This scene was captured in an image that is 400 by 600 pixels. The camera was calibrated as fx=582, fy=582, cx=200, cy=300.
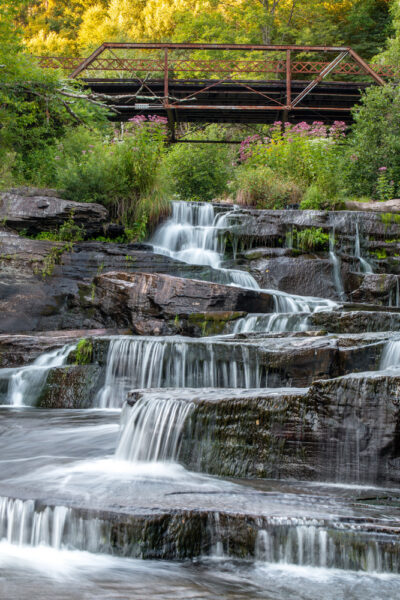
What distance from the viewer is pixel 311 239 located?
13109 millimetres

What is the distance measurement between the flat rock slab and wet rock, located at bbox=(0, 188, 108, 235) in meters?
2.89

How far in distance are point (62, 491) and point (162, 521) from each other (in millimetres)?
990

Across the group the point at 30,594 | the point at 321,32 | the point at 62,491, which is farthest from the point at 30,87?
the point at 321,32

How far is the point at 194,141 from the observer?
22.1 metres

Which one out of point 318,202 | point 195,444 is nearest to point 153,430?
point 195,444

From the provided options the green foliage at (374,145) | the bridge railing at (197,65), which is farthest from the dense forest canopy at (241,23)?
the green foliage at (374,145)

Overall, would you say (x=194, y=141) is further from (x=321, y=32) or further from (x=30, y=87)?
(x=321, y=32)

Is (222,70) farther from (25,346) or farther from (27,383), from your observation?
(27,383)

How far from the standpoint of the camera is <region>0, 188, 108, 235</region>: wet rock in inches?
509

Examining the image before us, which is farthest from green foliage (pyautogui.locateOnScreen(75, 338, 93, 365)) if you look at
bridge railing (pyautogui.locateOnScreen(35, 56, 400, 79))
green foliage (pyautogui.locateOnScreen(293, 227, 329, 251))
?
bridge railing (pyautogui.locateOnScreen(35, 56, 400, 79))

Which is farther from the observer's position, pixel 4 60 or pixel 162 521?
pixel 4 60

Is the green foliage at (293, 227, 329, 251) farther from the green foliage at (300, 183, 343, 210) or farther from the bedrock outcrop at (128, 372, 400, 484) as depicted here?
the bedrock outcrop at (128, 372, 400, 484)

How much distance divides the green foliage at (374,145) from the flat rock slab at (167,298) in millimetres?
8470

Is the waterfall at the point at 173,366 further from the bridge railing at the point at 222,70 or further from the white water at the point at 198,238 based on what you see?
the bridge railing at the point at 222,70
